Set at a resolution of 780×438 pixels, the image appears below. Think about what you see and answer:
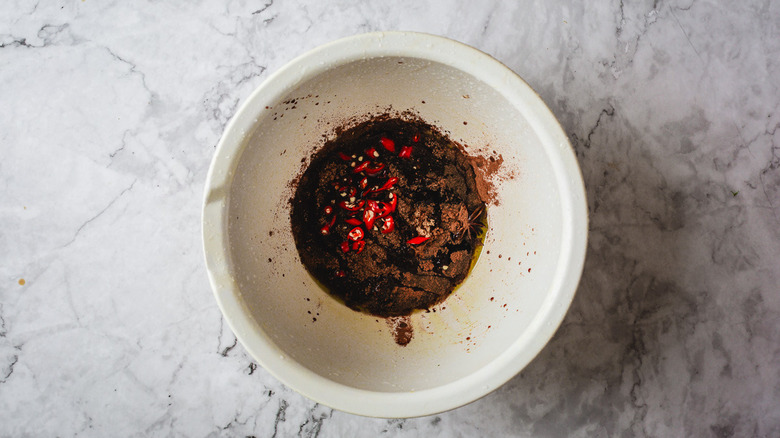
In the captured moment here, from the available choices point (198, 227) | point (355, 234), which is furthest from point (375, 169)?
point (198, 227)

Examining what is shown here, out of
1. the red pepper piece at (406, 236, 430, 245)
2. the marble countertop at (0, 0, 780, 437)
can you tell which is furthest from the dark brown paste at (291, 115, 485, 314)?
the marble countertop at (0, 0, 780, 437)

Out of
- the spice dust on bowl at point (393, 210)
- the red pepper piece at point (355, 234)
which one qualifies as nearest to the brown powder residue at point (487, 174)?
the spice dust on bowl at point (393, 210)

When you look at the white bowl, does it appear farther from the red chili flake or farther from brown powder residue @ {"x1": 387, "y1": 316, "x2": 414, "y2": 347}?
the red chili flake

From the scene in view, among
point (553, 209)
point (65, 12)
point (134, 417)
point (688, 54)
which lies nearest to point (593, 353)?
point (553, 209)

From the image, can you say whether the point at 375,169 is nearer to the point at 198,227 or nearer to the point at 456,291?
the point at 456,291

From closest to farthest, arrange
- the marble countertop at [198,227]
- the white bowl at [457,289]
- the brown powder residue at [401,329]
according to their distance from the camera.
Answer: the white bowl at [457,289] → the brown powder residue at [401,329] → the marble countertop at [198,227]

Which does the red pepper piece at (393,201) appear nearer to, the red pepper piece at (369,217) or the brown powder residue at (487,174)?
the red pepper piece at (369,217)

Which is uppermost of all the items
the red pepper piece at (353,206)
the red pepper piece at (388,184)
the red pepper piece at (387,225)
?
the red pepper piece at (388,184)

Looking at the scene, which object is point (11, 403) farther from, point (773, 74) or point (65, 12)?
point (773, 74)
